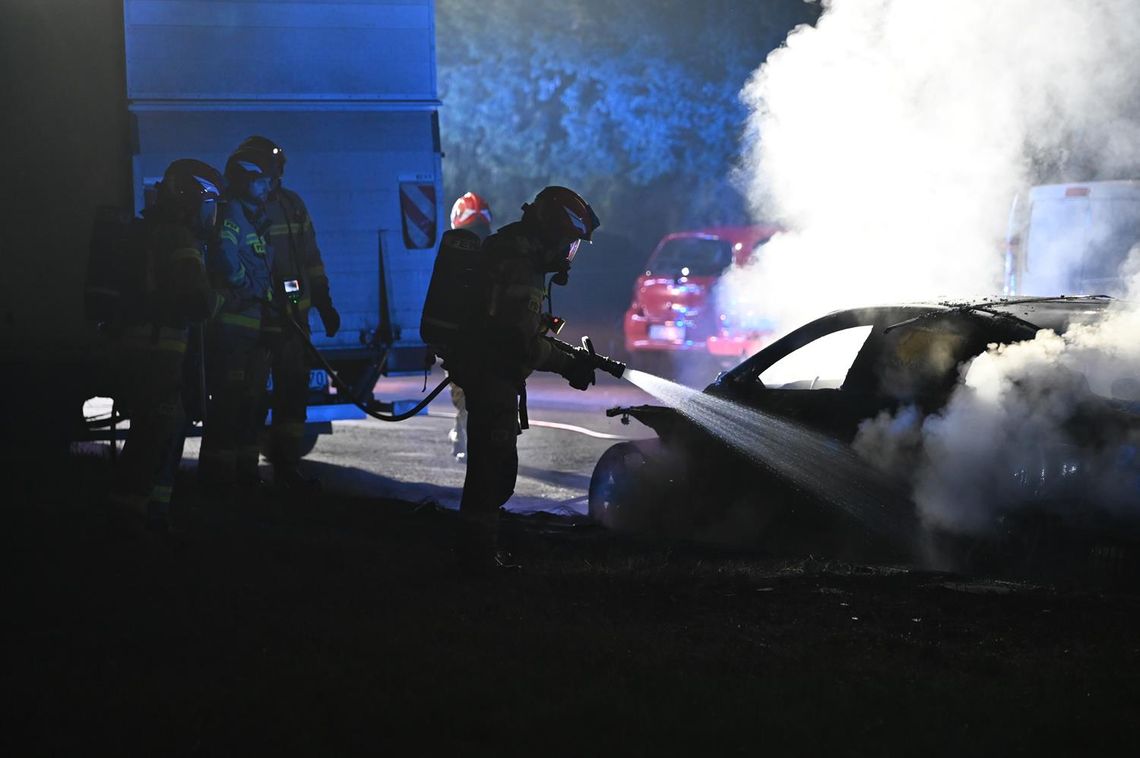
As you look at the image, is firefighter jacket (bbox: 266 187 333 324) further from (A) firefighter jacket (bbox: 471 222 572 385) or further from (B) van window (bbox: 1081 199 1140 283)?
(B) van window (bbox: 1081 199 1140 283)

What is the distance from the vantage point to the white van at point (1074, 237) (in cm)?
1494

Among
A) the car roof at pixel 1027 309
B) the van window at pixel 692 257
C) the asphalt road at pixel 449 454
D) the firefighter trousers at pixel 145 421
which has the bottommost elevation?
the asphalt road at pixel 449 454

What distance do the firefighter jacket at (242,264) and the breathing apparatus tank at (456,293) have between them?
7.11ft

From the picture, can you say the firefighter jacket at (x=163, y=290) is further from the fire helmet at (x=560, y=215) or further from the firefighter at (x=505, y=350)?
the fire helmet at (x=560, y=215)

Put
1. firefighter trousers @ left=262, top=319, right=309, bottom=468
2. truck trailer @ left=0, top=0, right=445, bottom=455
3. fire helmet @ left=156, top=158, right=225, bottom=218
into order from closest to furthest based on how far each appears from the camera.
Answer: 1. fire helmet @ left=156, top=158, right=225, bottom=218
2. firefighter trousers @ left=262, top=319, right=309, bottom=468
3. truck trailer @ left=0, top=0, right=445, bottom=455

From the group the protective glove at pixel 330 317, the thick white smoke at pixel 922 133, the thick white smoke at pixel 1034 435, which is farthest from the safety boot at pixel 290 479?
the thick white smoke at pixel 922 133

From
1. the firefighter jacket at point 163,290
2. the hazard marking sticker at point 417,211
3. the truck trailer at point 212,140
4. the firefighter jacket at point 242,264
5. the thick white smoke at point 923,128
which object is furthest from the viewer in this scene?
the thick white smoke at point 923,128

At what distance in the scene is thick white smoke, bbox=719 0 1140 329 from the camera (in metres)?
14.4

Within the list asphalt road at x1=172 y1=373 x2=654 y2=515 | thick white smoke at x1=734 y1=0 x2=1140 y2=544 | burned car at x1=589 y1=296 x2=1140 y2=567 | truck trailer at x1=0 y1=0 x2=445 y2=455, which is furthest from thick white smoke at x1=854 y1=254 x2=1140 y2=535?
thick white smoke at x1=734 y1=0 x2=1140 y2=544

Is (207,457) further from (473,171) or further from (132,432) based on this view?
(473,171)

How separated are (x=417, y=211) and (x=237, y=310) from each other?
2.09 meters

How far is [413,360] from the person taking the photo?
34.4ft

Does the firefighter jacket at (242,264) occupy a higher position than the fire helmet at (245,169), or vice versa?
the fire helmet at (245,169)

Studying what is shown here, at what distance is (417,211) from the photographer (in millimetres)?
10430
